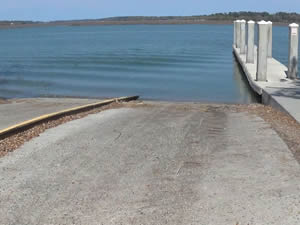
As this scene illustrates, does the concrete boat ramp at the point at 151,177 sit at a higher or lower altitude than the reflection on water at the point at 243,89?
higher

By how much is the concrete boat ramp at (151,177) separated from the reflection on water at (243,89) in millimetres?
7999

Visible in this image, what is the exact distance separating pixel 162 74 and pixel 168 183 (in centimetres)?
2074

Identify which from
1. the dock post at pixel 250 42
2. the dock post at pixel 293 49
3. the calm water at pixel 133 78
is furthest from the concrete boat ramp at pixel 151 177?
the dock post at pixel 250 42

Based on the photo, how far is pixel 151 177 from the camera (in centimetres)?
545

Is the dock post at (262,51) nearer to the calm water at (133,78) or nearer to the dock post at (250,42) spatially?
the calm water at (133,78)

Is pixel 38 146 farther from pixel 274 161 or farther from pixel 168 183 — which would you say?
pixel 274 161

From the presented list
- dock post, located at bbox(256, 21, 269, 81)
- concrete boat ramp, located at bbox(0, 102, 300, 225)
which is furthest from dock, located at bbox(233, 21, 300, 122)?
concrete boat ramp, located at bbox(0, 102, 300, 225)

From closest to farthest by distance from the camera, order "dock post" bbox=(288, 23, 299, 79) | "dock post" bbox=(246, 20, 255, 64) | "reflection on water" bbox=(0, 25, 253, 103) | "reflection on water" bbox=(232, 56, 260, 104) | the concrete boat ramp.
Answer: the concrete boat ramp, "dock post" bbox=(288, 23, 299, 79), "reflection on water" bbox=(232, 56, 260, 104), "reflection on water" bbox=(0, 25, 253, 103), "dock post" bbox=(246, 20, 255, 64)

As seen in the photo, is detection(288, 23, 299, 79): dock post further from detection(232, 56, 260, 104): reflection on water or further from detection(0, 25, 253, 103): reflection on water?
detection(0, 25, 253, 103): reflection on water

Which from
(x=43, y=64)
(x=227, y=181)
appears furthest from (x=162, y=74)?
(x=227, y=181)

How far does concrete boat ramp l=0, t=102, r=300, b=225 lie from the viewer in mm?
4484

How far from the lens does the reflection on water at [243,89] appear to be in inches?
633

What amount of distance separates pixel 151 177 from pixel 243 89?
1452 cm

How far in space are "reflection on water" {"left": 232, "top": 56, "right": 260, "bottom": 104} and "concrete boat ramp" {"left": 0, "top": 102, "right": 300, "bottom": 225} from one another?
8.00 metres
